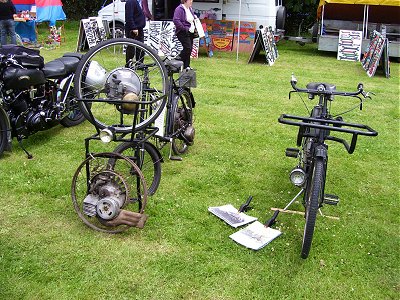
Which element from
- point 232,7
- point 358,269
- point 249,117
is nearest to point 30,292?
point 358,269

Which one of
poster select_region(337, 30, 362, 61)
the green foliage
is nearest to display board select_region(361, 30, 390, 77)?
poster select_region(337, 30, 362, 61)

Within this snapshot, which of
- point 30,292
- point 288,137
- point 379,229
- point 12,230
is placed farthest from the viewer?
point 288,137

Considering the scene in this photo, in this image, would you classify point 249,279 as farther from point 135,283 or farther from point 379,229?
point 379,229

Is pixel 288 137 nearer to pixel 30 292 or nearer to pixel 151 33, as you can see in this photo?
pixel 30 292

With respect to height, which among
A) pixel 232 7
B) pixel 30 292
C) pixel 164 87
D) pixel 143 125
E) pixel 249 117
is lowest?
pixel 30 292

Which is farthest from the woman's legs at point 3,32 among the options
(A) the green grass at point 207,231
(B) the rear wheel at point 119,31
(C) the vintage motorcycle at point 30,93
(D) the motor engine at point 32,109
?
(D) the motor engine at point 32,109

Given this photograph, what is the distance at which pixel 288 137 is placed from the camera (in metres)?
5.71

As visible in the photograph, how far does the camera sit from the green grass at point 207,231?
287cm

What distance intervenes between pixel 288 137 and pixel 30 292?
12.6ft

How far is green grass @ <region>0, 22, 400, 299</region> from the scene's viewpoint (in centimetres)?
287

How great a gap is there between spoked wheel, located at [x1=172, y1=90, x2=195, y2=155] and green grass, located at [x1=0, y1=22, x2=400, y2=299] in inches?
7.1

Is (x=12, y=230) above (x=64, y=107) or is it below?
below

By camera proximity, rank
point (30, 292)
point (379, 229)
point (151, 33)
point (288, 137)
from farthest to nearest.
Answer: point (151, 33), point (288, 137), point (379, 229), point (30, 292)

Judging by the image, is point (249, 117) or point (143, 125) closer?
point (143, 125)
